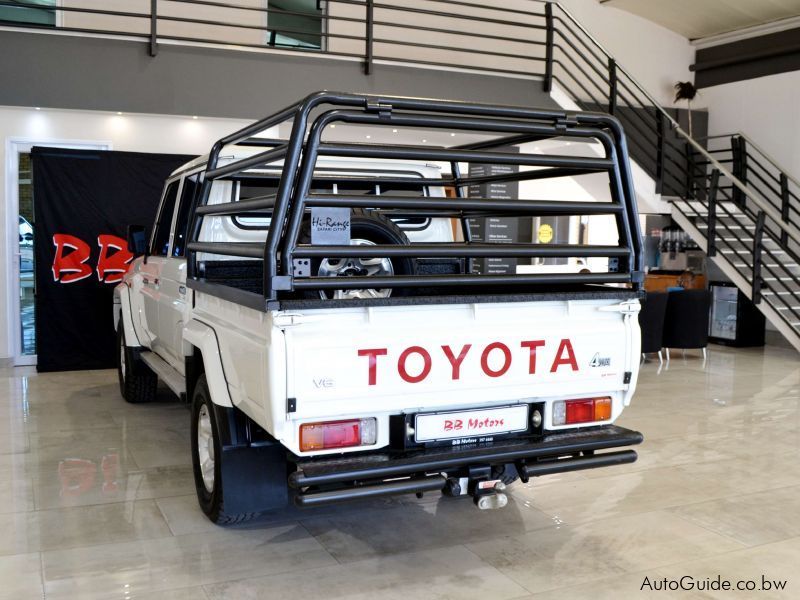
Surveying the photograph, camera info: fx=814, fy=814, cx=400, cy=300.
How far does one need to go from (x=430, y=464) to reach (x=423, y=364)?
0.38 metres

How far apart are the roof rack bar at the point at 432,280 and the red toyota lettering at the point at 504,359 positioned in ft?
0.86

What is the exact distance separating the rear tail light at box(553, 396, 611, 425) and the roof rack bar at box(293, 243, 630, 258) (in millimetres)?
640

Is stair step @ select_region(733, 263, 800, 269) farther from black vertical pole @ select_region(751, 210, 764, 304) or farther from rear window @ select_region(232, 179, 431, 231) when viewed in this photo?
rear window @ select_region(232, 179, 431, 231)

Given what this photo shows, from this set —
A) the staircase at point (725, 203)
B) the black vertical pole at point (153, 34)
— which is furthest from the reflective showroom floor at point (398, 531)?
the staircase at point (725, 203)

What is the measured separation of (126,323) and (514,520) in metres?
3.77

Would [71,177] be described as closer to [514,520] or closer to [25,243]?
[25,243]

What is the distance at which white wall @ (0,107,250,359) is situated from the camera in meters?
8.52

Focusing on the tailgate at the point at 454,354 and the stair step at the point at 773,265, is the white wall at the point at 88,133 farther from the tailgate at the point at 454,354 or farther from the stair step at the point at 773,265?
the tailgate at the point at 454,354

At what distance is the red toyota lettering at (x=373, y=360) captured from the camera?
306 cm

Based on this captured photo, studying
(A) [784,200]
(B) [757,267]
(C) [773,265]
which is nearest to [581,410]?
(B) [757,267]

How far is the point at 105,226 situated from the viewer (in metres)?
8.62

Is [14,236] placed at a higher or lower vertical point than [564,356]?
higher

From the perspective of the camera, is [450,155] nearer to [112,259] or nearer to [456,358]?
[456,358]

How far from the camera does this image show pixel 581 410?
A: 3520mm
